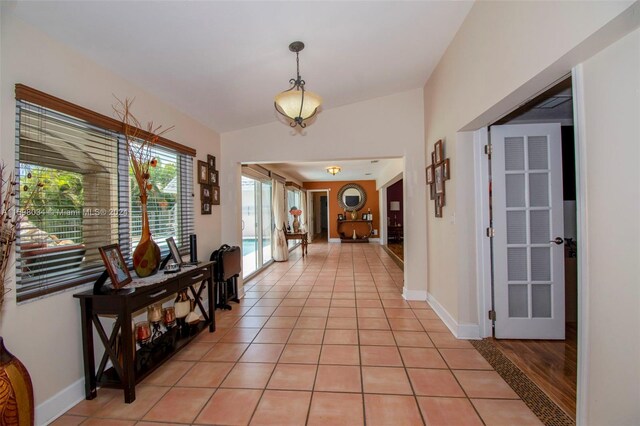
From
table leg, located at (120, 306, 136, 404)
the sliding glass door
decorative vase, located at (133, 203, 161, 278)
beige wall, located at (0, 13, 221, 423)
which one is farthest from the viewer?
the sliding glass door

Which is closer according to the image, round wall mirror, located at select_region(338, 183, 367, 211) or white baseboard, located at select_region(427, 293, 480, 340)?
white baseboard, located at select_region(427, 293, 480, 340)

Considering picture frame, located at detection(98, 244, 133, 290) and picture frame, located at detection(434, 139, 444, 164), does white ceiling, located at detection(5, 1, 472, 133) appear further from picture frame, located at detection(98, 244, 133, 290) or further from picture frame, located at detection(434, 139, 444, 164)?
picture frame, located at detection(98, 244, 133, 290)

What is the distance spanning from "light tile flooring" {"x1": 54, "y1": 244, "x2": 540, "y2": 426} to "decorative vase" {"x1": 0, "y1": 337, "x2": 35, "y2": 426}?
51cm

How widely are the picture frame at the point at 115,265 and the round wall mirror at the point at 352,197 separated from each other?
350 inches

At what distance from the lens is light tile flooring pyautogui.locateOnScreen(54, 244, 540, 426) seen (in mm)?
1727

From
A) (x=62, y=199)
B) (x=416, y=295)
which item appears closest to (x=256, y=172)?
(x=416, y=295)

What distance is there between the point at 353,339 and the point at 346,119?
275 centimetres

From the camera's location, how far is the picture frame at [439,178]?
303cm

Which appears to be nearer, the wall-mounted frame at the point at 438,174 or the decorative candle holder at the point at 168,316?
the decorative candle holder at the point at 168,316

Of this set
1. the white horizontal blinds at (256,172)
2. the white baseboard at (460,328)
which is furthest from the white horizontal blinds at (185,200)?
the white baseboard at (460,328)

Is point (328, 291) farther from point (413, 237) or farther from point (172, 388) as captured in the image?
point (172, 388)

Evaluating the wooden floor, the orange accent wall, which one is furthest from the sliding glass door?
the orange accent wall

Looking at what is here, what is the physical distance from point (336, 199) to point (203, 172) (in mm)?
7616

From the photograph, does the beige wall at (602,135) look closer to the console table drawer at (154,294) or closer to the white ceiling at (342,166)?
the console table drawer at (154,294)
